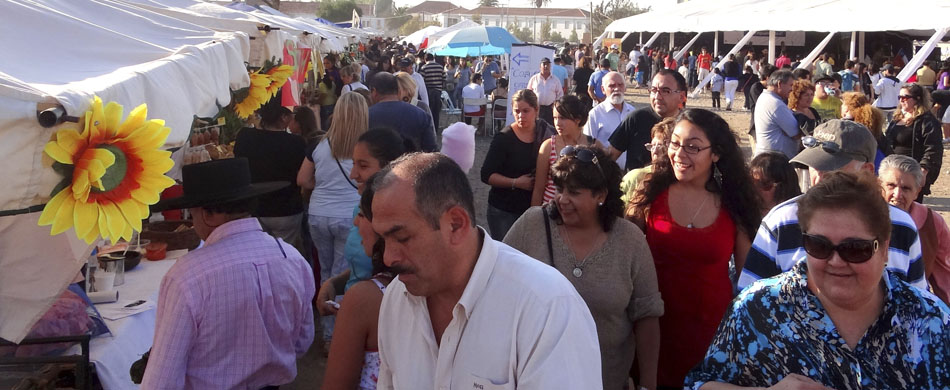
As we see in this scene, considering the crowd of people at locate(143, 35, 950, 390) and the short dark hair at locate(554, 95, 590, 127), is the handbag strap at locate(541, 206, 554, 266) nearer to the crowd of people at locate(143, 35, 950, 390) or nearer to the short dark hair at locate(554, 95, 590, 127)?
the crowd of people at locate(143, 35, 950, 390)

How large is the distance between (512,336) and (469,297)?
0.43 ft

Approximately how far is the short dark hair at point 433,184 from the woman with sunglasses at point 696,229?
5.72 feet

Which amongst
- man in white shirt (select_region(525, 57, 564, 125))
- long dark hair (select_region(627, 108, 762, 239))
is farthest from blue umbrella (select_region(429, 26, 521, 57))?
long dark hair (select_region(627, 108, 762, 239))

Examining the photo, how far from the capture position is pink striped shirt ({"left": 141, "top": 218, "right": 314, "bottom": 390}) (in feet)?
9.09

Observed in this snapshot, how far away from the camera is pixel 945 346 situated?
2.04 m

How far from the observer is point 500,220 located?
552 centimetres

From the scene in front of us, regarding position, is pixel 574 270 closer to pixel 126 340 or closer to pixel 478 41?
pixel 126 340

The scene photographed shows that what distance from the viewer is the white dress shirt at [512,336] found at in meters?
1.70

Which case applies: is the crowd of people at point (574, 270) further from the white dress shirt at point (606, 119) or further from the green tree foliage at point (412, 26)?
the green tree foliage at point (412, 26)

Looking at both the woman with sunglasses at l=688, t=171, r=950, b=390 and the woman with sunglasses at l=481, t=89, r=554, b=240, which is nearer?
the woman with sunglasses at l=688, t=171, r=950, b=390

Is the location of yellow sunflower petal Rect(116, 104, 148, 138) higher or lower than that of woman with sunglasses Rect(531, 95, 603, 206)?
higher

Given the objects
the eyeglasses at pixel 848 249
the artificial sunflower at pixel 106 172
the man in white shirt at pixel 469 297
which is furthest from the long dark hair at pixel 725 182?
the artificial sunflower at pixel 106 172

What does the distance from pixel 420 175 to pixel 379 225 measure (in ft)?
0.49

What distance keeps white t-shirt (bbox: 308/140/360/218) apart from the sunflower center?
3371 millimetres
